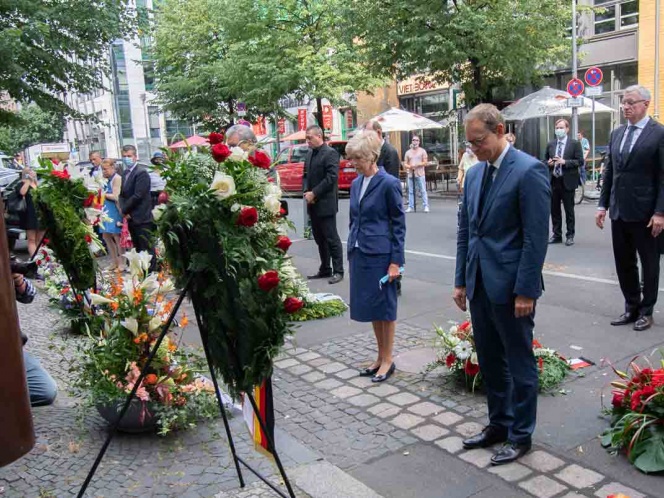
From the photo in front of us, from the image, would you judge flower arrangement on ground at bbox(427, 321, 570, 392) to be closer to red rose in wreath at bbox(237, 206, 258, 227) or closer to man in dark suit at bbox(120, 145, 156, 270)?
red rose in wreath at bbox(237, 206, 258, 227)

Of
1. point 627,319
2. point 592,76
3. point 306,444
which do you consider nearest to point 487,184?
point 306,444

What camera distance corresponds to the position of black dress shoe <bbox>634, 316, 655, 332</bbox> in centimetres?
577

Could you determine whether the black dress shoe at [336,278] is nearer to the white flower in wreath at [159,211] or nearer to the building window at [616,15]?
the white flower in wreath at [159,211]

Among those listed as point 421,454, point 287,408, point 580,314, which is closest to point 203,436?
point 287,408

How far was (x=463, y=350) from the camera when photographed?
15.0 ft

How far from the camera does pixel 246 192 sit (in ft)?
9.95

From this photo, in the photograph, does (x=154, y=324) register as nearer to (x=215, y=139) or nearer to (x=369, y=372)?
(x=215, y=139)

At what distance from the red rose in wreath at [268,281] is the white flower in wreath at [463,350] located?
2.13m

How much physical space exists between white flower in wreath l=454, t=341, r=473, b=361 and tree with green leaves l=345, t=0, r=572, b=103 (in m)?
14.7

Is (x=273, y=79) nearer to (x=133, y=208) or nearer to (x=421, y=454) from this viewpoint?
(x=133, y=208)

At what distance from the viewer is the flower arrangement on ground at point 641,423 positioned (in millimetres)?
3449

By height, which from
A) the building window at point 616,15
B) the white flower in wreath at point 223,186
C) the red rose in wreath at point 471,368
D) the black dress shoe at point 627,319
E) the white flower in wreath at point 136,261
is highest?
the building window at point 616,15

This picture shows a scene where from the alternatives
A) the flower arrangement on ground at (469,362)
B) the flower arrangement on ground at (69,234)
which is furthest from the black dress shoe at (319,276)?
the flower arrangement on ground at (69,234)

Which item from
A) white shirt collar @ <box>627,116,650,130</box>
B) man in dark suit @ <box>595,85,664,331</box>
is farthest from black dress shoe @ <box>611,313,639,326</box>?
white shirt collar @ <box>627,116,650,130</box>
